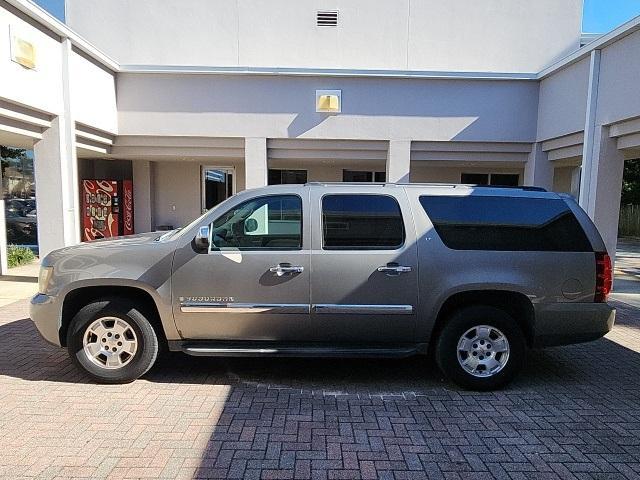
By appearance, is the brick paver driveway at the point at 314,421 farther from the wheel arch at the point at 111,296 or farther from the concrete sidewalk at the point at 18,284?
the concrete sidewalk at the point at 18,284

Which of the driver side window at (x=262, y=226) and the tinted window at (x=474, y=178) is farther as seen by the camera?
the tinted window at (x=474, y=178)

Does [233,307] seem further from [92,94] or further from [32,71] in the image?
[92,94]

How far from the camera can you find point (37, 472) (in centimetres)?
290

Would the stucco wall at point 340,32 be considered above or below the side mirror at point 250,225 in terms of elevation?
above

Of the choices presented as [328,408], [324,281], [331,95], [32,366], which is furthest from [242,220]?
[331,95]

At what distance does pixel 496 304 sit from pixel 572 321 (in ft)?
2.29

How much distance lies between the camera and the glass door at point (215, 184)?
13.5 metres

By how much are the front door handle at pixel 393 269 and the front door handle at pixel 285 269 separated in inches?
30.9

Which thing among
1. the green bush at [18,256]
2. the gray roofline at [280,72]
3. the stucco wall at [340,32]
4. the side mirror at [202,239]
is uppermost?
the stucco wall at [340,32]

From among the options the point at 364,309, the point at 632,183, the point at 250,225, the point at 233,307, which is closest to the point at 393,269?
the point at 364,309

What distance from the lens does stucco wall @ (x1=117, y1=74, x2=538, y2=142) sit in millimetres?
9891

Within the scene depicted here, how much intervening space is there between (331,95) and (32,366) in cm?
770

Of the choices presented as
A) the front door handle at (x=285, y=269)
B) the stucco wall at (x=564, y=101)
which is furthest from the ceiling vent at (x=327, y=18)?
the front door handle at (x=285, y=269)

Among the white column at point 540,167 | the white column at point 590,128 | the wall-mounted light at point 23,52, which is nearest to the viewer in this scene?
the wall-mounted light at point 23,52
